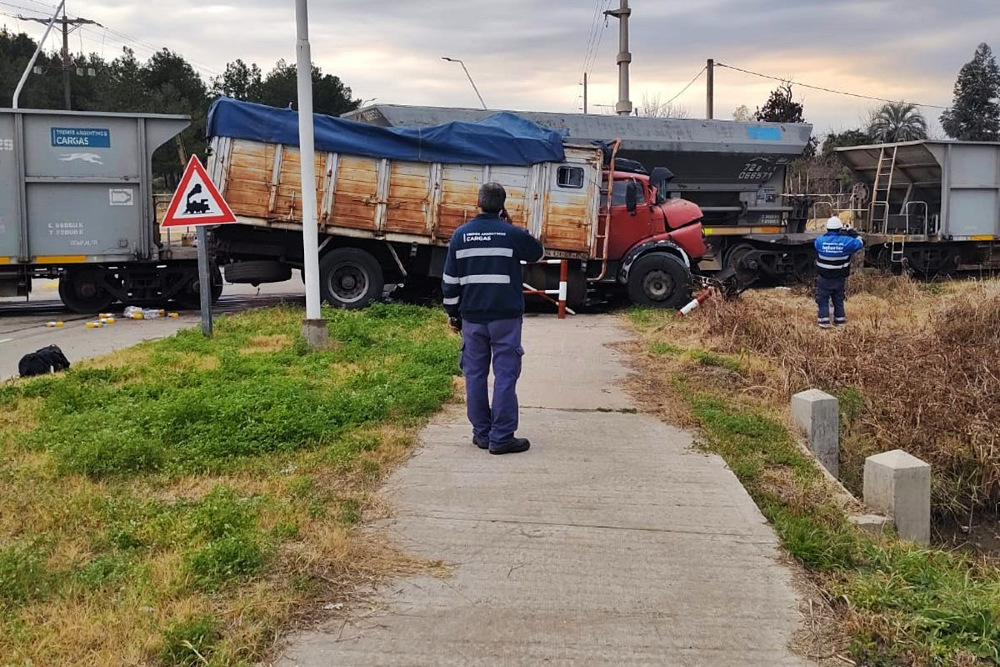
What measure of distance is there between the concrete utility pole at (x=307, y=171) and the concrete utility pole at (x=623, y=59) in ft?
57.1

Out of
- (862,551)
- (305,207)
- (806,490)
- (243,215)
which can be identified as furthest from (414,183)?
(862,551)

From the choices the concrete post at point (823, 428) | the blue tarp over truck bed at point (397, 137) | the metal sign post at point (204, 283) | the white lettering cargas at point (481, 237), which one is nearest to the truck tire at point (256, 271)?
the blue tarp over truck bed at point (397, 137)

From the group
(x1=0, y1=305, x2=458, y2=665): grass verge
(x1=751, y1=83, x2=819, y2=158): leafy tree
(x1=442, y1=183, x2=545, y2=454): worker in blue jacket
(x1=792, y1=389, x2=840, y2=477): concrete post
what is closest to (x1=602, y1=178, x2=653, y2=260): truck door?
(x1=0, y1=305, x2=458, y2=665): grass verge

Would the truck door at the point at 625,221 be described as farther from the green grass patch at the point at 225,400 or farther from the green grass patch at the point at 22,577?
the green grass patch at the point at 22,577

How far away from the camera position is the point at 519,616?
3.70 metres

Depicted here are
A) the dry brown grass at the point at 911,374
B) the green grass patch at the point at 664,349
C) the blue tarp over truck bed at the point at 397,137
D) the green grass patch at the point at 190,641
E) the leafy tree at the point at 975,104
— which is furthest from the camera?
the leafy tree at the point at 975,104

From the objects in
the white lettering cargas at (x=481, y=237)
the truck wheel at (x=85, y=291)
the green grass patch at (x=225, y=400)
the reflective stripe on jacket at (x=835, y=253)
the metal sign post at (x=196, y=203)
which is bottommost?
the green grass patch at (x=225, y=400)

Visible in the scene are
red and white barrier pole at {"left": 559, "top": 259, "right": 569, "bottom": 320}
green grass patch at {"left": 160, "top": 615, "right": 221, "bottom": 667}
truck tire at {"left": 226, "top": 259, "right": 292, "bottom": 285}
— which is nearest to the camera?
green grass patch at {"left": 160, "top": 615, "right": 221, "bottom": 667}

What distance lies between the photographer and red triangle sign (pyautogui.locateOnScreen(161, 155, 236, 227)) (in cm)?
1060

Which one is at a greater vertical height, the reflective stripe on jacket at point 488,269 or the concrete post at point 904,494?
the reflective stripe on jacket at point 488,269

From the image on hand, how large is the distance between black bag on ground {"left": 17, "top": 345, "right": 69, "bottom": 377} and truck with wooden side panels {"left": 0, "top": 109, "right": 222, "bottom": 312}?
20.1ft

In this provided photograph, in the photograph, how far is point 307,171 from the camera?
10.0 m

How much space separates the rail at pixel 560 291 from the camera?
14.3m

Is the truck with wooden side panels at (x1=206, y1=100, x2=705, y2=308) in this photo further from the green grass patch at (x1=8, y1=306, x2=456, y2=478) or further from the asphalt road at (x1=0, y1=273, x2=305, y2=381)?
the green grass patch at (x1=8, y1=306, x2=456, y2=478)
